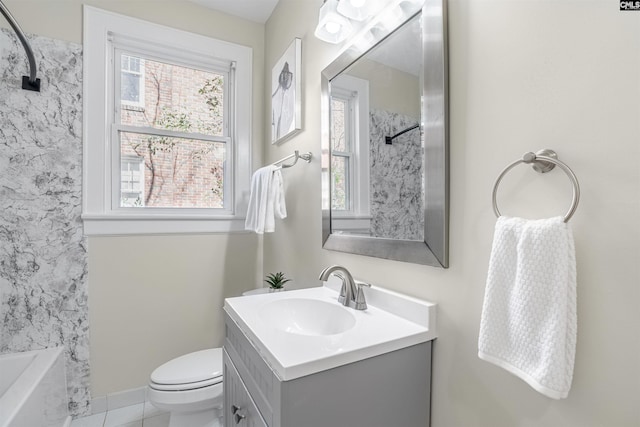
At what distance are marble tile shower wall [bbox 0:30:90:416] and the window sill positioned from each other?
0.28 feet

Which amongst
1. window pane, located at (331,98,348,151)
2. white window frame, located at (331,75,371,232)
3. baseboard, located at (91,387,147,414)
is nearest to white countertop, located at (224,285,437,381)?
white window frame, located at (331,75,371,232)

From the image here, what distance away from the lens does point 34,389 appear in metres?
1.37

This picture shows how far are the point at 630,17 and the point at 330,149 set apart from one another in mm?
1041

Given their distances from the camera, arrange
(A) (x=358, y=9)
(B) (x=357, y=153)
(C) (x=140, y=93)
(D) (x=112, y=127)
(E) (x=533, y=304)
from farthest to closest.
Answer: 1. (C) (x=140, y=93)
2. (D) (x=112, y=127)
3. (B) (x=357, y=153)
4. (A) (x=358, y=9)
5. (E) (x=533, y=304)

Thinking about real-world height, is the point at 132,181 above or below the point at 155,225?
above

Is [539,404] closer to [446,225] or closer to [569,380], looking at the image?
[569,380]

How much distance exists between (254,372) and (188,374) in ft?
2.70

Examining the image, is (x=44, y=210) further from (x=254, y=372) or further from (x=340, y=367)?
(x=340, y=367)

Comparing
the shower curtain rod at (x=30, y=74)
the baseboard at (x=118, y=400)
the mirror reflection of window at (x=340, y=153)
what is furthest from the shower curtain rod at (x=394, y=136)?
the baseboard at (x=118, y=400)

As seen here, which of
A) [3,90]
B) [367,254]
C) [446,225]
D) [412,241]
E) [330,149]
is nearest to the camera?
[446,225]

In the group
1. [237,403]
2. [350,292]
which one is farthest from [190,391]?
[350,292]

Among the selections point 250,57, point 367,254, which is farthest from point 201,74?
point 367,254

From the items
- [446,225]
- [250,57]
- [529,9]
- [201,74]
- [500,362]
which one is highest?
[250,57]

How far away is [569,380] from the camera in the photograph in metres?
0.60
